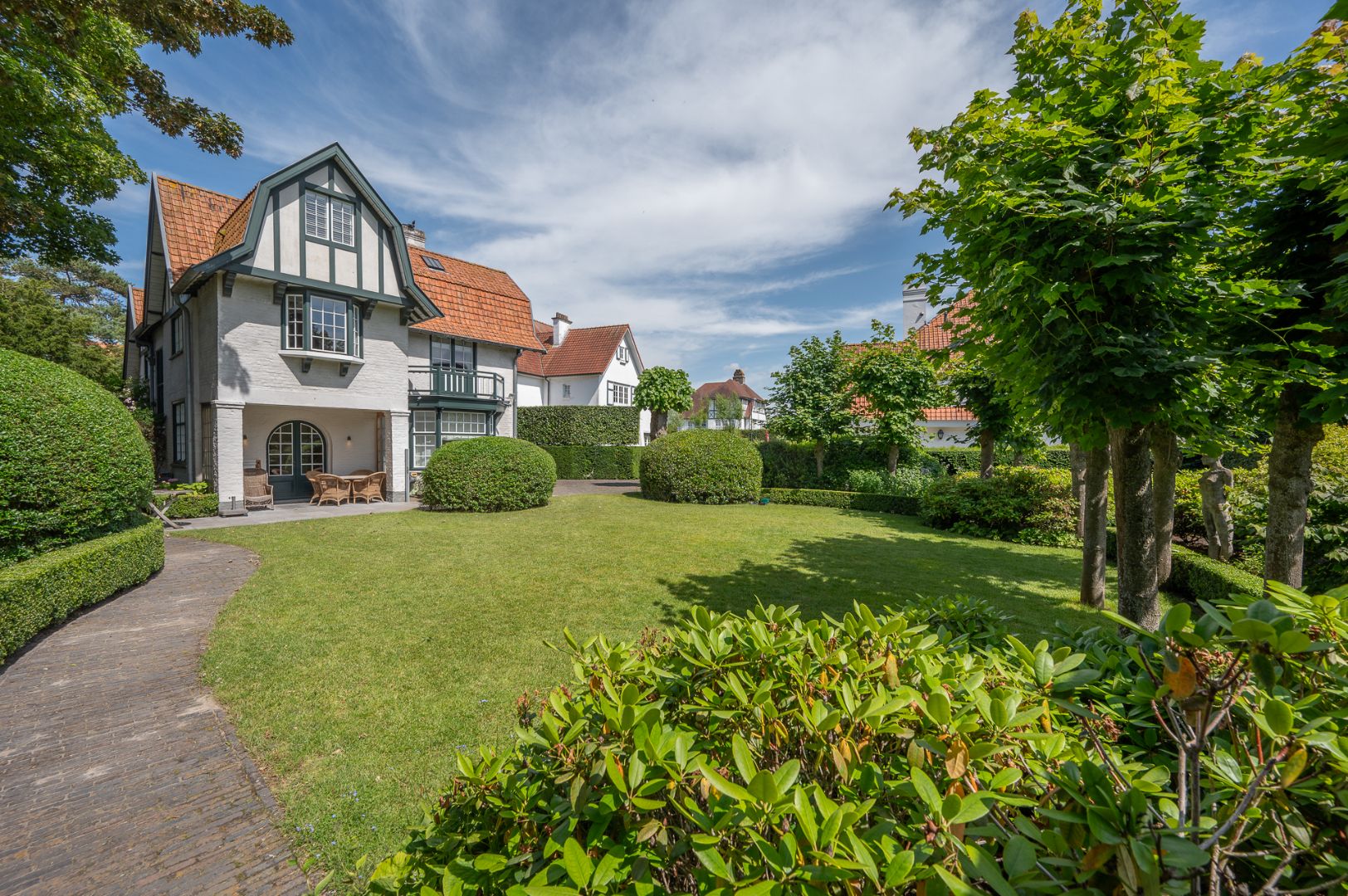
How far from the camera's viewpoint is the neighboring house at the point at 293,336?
13.9 meters

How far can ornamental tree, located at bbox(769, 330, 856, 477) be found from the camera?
19.4 metres

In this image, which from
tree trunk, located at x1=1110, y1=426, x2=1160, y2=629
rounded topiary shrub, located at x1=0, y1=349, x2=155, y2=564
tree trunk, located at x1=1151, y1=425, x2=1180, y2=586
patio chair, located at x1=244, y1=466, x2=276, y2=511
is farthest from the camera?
patio chair, located at x1=244, y1=466, x2=276, y2=511

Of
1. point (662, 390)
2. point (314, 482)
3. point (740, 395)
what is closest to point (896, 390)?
point (662, 390)

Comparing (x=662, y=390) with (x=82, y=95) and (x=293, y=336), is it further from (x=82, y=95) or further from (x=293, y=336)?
(x=82, y=95)

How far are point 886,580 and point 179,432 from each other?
67.8ft

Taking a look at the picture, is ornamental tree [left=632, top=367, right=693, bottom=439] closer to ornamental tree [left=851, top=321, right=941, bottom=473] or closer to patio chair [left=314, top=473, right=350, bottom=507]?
ornamental tree [left=851, top=321, right=941, bottom=473]

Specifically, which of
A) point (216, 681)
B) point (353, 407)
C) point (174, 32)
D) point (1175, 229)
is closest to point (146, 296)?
point (353, 407)

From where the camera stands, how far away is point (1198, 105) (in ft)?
11.3

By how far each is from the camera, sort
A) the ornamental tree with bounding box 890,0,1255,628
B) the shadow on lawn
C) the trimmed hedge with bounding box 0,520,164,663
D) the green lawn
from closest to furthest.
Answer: the ornamental tree with bounding box 890,0,1255,628 → the green lawn → the trimmed hedge with bounding box 0,520,164,663 → the shadow on lawn

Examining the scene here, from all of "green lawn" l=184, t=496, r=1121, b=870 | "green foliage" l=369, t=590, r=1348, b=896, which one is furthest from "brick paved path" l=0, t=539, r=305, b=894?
"green foliage" l=369, t=590, r=1348, b=896

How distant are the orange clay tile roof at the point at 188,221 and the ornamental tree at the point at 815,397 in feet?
63.3

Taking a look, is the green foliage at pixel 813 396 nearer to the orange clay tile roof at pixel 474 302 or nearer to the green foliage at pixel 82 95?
the orange clay tile roof at pixel 474 302

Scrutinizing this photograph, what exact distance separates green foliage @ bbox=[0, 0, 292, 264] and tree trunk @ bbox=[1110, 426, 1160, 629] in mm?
12853

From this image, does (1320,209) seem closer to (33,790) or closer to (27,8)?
(33,790)
